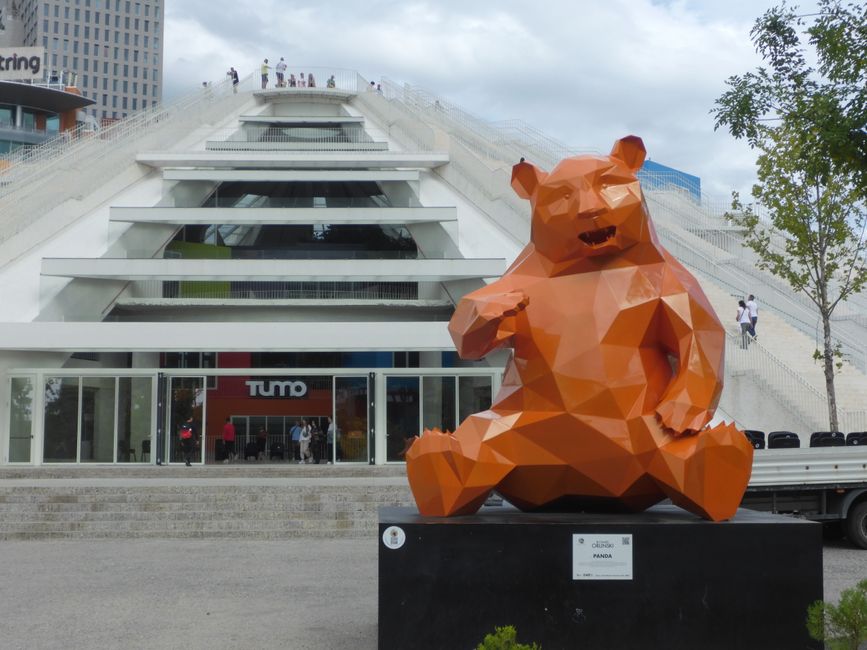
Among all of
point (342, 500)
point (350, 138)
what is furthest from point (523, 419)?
point (350, 138)

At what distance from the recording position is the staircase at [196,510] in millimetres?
16922

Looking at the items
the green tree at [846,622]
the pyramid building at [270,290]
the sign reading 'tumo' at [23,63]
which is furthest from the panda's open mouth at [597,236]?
the sign reading 'tumo' at [23,63]

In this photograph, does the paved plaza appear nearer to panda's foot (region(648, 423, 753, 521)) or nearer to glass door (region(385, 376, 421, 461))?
panda's foot (region(648, 423, 753, 521))

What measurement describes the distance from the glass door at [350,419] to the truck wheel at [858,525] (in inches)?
595

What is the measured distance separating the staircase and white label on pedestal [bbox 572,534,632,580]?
1002cm

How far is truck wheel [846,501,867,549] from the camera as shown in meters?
14.7

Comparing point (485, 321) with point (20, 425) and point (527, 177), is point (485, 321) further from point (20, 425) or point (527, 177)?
point (20, 425)

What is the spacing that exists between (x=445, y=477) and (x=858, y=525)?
31.3 feet

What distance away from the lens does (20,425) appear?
2689 centimetres

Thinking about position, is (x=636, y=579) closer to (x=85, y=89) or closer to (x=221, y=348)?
(x=221, y=348)

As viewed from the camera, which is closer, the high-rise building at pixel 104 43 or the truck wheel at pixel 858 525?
the truck wheel at pixel 858 525

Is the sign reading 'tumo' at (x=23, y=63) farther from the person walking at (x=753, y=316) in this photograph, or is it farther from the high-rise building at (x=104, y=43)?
the person walking at (x=753, y=316)

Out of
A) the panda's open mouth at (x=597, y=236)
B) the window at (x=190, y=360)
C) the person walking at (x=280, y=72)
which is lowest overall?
the panda's open mouth at (x=597, y=236)

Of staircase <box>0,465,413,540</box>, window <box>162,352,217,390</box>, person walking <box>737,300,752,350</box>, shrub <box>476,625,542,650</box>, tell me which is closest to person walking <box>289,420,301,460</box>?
window <box>162,352,217,390</box>
